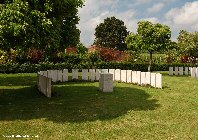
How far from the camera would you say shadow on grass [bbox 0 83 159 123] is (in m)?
15.1

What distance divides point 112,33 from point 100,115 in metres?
80.9

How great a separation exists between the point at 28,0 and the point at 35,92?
908 centimetres

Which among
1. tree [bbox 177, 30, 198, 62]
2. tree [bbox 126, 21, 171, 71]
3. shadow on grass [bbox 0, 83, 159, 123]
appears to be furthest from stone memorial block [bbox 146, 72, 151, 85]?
tree [bbox 177, 30, 198, 62]

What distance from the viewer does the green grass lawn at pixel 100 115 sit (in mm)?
12438

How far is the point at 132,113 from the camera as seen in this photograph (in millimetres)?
15953

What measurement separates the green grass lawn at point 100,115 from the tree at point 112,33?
73.1 metres

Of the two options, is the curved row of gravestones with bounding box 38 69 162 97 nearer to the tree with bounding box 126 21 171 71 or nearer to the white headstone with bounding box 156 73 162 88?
the white headstone with bounding box 156 73 162 88

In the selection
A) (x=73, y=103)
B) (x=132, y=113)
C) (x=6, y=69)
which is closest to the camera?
(x=132, y=113)

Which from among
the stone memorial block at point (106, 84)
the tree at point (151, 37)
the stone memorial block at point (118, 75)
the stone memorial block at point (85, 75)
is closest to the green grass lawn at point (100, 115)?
the stone memorial block at point (106, 84)

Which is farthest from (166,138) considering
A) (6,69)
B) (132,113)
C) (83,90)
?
(6,69)

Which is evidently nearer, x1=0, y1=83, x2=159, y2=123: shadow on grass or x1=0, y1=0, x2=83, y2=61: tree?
x1=0, y1=0, x2=83, y2=61: tree

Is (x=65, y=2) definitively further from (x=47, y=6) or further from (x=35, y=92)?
(x=35, y=92)

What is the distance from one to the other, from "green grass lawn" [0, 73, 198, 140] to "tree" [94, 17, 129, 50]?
73.1m

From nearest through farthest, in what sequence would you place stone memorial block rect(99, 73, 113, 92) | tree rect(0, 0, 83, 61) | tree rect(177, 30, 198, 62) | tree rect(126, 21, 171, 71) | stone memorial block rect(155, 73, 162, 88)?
tree rect(0, 0, 83, 61) < stone memorial block rect(99, 73, 113, 92) < stone memorial block rect(155, 73, 162, 88) < tree rect(126, 21, 171, 71) < tree rect(177, 30, 198, 62)
